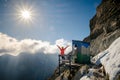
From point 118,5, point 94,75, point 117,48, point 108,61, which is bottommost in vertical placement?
point 94,75

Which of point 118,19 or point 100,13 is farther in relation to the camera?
point 100,13

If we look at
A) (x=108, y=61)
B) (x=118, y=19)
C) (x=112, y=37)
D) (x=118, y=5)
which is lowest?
(x=108, y=61)

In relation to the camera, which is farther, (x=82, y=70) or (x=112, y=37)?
(x=112, y=37)

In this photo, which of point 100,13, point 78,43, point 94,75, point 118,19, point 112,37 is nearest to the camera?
point 94,75

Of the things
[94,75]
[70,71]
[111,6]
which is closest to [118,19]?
[111,6]

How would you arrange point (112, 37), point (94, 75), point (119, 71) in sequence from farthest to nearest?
point (112, 37)
point (94, 75)
point (119, 71)

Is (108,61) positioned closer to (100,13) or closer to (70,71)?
(70,71)

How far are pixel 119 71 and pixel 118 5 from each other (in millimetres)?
26302

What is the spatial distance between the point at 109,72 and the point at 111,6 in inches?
1141

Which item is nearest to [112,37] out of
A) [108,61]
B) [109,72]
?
[108,61]

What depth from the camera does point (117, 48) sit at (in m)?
18.5

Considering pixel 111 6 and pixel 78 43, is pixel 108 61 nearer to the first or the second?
pixel 78 43

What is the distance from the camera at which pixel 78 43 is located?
24.1 meters

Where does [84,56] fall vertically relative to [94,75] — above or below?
above
